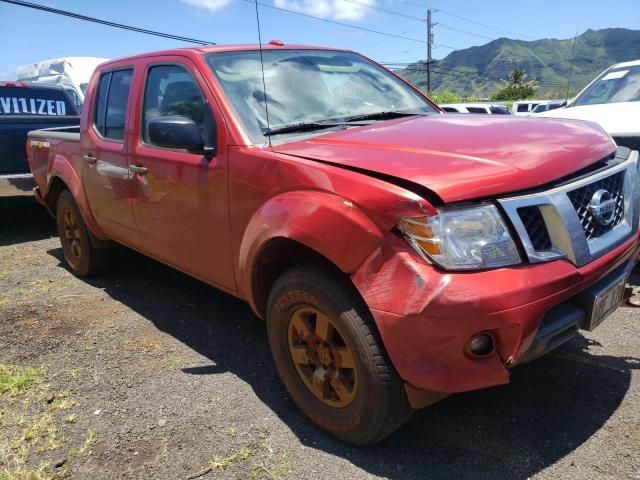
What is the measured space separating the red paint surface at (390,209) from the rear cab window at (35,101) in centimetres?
486

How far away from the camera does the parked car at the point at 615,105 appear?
4289 mm

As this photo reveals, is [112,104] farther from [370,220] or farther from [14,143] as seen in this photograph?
[14,143]

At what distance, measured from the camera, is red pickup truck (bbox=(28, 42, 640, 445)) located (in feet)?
6.57

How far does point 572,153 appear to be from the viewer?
2375 millimetres

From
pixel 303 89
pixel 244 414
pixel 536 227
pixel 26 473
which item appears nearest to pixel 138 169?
pixel 303 89

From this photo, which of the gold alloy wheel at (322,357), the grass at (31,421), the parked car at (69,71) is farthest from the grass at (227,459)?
the parked car at (69,71)

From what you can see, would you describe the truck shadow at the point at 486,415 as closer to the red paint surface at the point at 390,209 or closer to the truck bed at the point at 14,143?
the red paint surface at the point at 390,209

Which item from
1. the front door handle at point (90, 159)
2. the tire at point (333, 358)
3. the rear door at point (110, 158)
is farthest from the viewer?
the front door handle at point (90, 159)

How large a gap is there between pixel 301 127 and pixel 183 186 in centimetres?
80

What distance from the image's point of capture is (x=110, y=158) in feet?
13.0

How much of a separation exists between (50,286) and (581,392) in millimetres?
4487

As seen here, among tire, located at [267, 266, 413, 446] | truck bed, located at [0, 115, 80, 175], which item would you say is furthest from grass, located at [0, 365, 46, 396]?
truck bed, located at [0, 115, 80, 175]

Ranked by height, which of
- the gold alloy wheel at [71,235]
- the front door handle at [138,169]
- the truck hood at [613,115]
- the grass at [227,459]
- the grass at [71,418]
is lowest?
the grass at [227,459]

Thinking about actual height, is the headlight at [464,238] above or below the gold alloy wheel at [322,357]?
above
